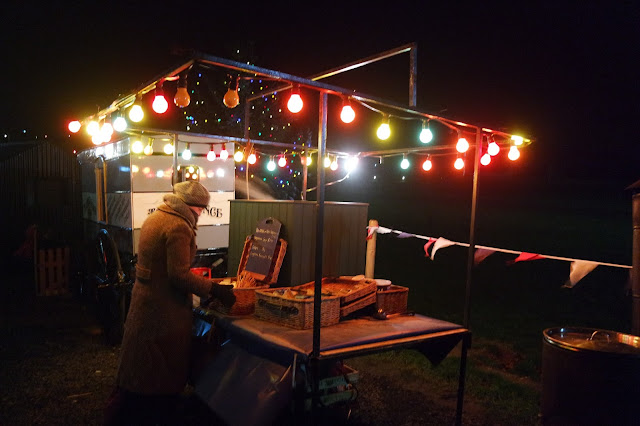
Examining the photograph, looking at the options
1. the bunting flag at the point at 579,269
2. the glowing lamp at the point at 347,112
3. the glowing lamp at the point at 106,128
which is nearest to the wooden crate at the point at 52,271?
the glowing lamp at the point at 106,128

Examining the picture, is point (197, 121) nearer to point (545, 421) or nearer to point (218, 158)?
point (218, 158)

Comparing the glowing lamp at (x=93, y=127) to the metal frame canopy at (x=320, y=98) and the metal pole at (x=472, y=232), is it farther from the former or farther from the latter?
the metal pole at (x=472, y=232)

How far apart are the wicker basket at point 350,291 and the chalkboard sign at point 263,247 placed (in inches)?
16.1

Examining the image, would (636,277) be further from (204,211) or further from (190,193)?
(204,211)

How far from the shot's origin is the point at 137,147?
886 centimetres

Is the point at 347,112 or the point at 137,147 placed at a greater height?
the point at 137,147

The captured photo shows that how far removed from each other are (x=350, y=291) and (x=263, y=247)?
109 centimetres

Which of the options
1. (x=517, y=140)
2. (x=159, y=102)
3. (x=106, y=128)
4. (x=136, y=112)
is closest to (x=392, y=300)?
(x=517, y=140)

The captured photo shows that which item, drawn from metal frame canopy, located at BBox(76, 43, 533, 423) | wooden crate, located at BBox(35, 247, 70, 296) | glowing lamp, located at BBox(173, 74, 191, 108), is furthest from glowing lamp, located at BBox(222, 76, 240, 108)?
wooden crate, located at BBox(35, 247, 70, 296)

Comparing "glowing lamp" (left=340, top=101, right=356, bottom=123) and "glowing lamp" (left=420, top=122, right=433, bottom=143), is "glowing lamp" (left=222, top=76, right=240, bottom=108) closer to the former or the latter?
"glowing lamp" (left=340, top=101, right=356, bottom=123)

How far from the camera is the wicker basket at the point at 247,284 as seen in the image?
4.16 metres

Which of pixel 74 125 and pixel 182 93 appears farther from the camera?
pixel 74 125

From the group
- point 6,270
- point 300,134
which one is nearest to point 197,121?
point 300,134

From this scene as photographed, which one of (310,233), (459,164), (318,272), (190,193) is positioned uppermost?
(459,164)
